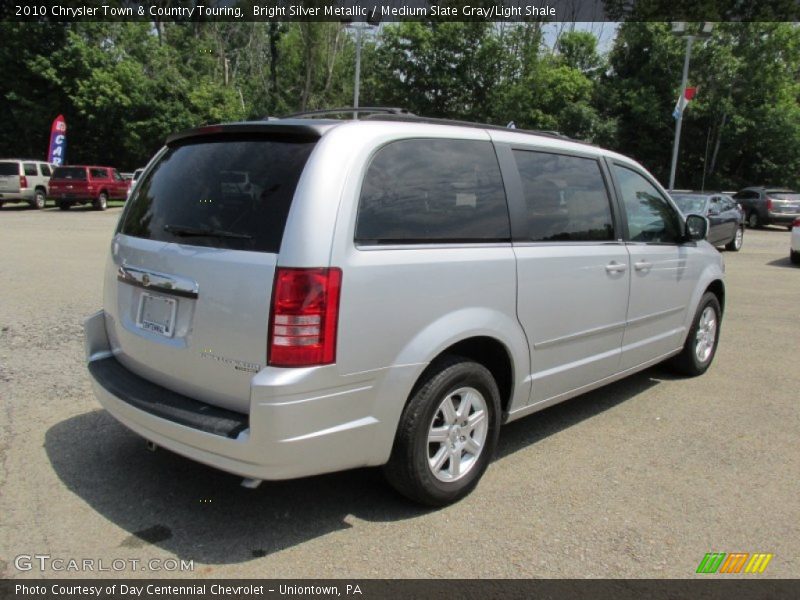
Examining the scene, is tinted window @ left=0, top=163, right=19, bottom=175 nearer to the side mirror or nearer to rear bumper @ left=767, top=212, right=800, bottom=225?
the side mirror

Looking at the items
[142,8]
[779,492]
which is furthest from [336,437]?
[142,8]

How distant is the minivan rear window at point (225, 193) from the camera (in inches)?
112

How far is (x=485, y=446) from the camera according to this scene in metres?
3.52

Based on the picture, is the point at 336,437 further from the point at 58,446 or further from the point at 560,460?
the point at 58,446

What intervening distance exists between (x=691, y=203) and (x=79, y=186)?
21.6 meters

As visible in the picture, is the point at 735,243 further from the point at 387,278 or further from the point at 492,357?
the point at 387,278

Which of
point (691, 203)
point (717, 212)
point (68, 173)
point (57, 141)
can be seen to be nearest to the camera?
point (691, 203)

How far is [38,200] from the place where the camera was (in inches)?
1011

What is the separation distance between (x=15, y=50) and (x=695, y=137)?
113ft

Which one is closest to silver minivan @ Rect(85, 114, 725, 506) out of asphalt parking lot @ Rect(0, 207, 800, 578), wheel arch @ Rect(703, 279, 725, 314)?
asphalt parking lot @ Rect(0, 207, 800, 578)

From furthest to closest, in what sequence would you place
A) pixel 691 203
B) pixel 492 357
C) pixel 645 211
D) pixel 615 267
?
pixel 691 203 < pixel 645 211 < pixel 615 267 < pixel 492 357

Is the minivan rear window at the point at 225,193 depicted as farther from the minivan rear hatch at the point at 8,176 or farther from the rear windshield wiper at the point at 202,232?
the minivan rear hatch at the point at 8,176

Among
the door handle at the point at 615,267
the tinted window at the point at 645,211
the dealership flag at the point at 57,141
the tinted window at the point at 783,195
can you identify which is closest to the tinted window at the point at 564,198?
the door handle at the point at 615,267

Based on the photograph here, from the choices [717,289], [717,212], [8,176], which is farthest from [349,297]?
[8,176]
